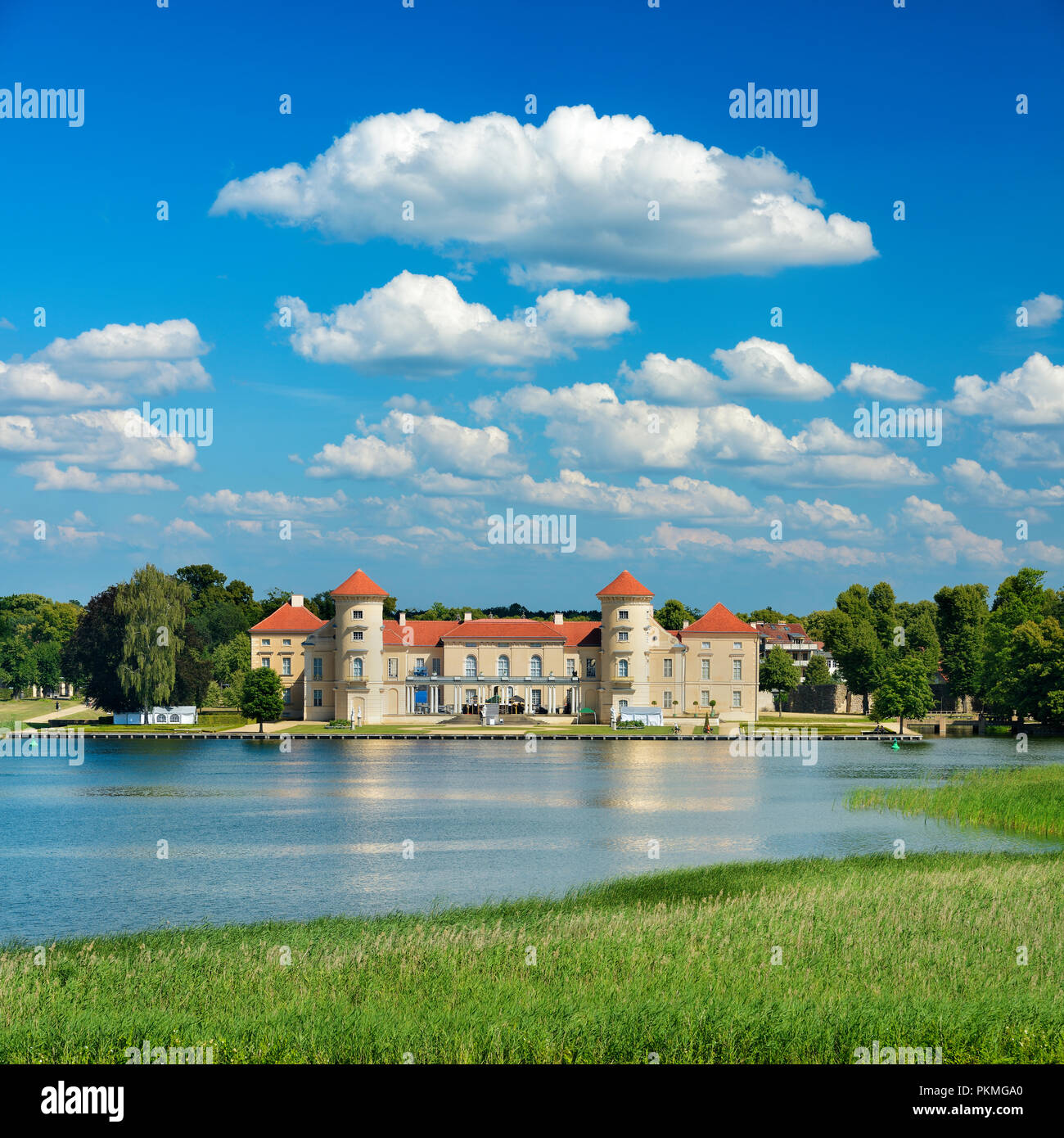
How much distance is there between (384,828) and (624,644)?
55.4 meters

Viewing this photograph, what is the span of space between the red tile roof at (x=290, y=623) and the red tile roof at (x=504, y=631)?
1058 cm

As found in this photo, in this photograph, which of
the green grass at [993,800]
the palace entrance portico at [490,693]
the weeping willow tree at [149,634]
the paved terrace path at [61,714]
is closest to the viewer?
the green grass at [993,800]

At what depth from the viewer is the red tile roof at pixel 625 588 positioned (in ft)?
289

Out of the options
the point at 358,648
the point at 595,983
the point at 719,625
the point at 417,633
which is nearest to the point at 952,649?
the point at 719,625

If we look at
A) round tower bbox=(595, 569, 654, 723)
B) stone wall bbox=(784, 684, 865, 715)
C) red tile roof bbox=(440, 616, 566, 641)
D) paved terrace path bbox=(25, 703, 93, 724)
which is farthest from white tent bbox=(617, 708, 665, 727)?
paved terrace path bbox=(25, 703, 93, 724)

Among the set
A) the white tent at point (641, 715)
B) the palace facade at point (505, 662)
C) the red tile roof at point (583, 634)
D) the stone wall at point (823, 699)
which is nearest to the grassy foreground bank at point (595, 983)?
the white tent at point (641, 715)

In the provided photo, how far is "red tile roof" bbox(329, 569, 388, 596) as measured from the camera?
3420 inches

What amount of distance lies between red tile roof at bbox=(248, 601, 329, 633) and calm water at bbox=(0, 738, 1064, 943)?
31.2 meters

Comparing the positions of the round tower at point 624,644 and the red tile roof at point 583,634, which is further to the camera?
the red tile roof at point 583,634

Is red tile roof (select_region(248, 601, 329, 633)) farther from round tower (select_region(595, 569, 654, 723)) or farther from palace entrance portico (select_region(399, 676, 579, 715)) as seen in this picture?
round tower (select_region(595, 569, 654, 723))

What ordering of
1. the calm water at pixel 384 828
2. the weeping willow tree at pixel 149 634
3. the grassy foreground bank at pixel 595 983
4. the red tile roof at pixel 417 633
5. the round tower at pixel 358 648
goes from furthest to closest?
1. the red tile roof at pixel 417 633
2. the round tower at pixel 358 648
3. the weeping willow tree at pixel 149 634
4. the calm water at pixel 384 828
5. the grassy foreground bank at pixel 595 983

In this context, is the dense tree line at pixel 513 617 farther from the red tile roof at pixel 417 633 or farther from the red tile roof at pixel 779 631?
the red tile roof at pixel 417 633
